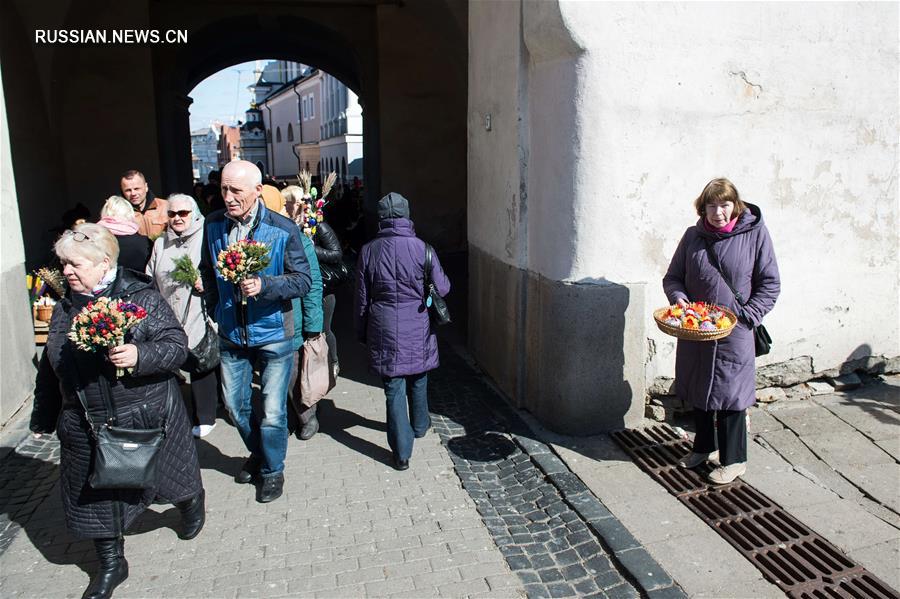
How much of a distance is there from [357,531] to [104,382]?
5.27 feet

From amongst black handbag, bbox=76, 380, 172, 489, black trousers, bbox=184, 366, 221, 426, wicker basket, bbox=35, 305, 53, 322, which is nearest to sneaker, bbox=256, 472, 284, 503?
black handbag, bbox=76, 380, 172, 489

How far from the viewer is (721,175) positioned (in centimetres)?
520

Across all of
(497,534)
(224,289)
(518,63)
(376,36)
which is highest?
(376,36)

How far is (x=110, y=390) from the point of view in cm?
349

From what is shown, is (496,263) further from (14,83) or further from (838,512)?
(14,83)

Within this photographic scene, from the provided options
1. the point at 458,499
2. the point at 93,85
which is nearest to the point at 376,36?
the point at 93,85

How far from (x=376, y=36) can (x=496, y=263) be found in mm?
9045

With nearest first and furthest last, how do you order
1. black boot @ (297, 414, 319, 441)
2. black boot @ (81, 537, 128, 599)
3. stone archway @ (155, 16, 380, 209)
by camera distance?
black boot @ (81, 537, 128, 599)
black boot @ (297, 414, 319, 441)
stone archway @ (155, 16, 380, 209)

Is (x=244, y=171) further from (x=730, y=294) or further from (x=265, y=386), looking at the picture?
(x=730, y=294)

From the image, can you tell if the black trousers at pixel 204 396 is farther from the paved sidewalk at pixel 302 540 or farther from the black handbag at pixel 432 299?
the black handbag at pixel 432 299

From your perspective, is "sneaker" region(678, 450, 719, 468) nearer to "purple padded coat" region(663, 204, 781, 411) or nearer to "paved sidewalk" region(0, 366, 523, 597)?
"purple padded coat" region(663, 204, 781, 411)

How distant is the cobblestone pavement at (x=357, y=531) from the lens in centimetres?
365

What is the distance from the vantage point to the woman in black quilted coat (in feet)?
11.2

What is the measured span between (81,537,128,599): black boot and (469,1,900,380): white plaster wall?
10.7ft
